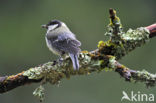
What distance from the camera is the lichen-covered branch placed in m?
2.88

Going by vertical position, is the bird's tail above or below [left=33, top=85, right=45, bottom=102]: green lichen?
above

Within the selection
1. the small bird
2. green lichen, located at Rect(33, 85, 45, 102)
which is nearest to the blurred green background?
the small bird

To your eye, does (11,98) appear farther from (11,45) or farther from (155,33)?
(155,33)

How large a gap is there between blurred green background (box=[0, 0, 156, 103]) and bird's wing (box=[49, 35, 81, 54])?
230 cm

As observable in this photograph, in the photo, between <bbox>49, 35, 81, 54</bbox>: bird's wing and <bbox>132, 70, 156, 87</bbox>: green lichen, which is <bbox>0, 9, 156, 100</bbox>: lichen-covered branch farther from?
<bbox>49, 35, 81, 54</bbox>: bird's wing

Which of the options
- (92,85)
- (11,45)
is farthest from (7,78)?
(11,45)

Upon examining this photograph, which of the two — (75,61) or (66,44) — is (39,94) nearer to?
(75,61)

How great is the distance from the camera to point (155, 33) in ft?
10.4

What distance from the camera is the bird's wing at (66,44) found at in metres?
3.34

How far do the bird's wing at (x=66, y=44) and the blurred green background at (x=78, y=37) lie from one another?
230 centimetres

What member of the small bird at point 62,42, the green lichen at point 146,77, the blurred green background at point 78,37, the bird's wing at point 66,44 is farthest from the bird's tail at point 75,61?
the blurred green background at point 78,37

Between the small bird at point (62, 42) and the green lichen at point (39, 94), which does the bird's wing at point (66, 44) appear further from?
the green lichen at point (39, 94)

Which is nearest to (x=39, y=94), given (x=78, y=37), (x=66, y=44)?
(x=66, y=44)

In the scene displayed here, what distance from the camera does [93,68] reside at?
9.76ft
